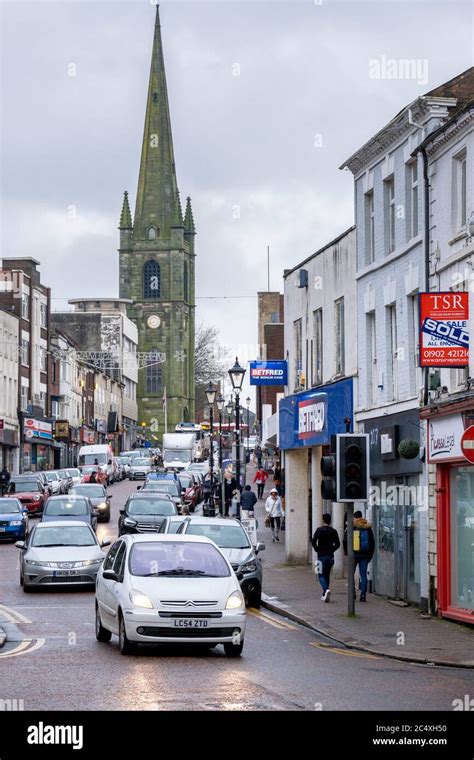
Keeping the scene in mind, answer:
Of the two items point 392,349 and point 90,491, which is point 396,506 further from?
point 90,491

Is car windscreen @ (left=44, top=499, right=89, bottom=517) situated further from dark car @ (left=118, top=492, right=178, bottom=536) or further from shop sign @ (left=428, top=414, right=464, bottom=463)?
shop sign @ (left=428, top=414, right=464, bottom=463)

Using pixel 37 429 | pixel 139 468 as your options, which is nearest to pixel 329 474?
pixel 139 468

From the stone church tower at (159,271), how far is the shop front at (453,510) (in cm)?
14492

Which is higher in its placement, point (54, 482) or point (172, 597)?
point (54, 482)

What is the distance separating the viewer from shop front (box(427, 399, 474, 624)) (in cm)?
2412

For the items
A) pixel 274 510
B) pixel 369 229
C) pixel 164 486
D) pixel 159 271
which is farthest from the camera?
pixel 159 271

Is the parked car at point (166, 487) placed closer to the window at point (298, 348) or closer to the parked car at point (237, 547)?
the window at point (298, 348)

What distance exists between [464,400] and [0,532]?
81.4ft

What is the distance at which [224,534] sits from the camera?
2919 cm

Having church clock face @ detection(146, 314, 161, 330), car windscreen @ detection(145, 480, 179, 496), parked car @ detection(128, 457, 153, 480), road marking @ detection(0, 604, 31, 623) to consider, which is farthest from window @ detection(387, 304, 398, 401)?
church clock face @ detection(146, 314, 161, 330)

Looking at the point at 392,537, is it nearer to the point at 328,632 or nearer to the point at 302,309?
the point at 328,632

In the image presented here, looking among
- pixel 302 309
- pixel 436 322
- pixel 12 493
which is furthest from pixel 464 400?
pixel 12 493

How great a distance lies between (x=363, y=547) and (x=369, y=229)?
A: 24.8ft

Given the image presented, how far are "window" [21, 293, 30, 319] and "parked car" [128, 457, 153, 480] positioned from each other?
40.1 feet
